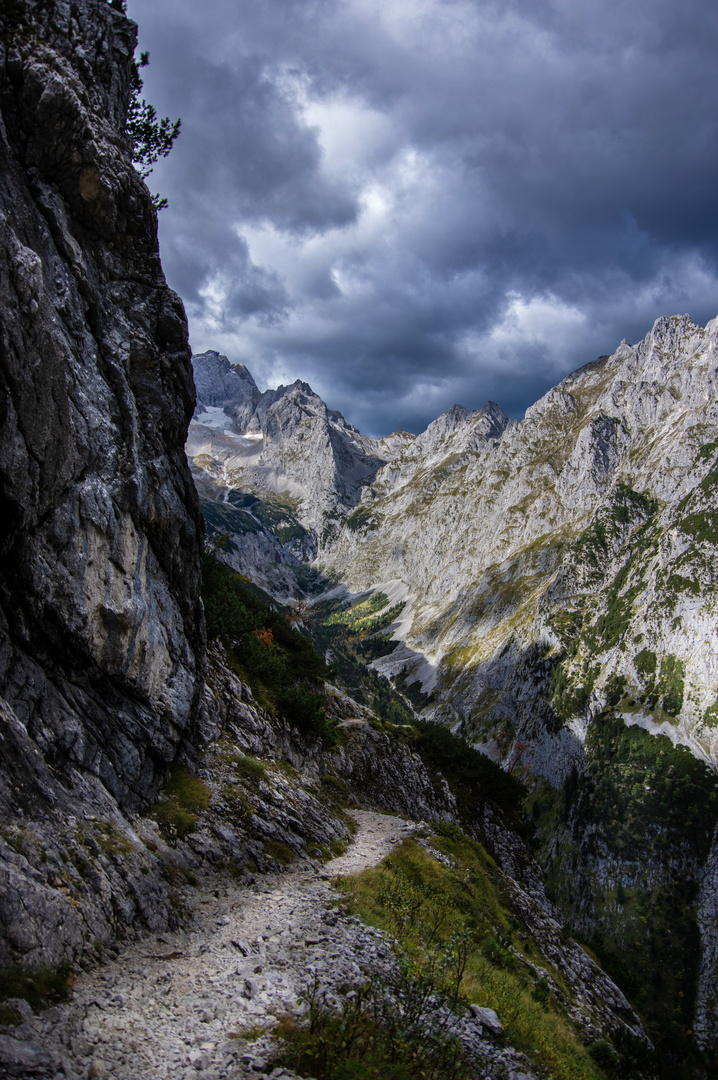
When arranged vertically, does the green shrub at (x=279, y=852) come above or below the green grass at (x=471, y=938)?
below

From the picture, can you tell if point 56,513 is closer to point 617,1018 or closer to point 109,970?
point 109,970

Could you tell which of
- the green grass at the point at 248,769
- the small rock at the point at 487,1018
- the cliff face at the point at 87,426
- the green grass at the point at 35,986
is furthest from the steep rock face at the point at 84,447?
the small rock at the point at 487,1018

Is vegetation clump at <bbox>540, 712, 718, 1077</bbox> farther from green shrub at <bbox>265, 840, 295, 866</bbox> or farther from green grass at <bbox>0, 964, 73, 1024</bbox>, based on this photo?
green grass at <bbox>0, 964, 73, 1024</bbox>

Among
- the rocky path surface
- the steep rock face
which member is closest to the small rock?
the rocky path surface

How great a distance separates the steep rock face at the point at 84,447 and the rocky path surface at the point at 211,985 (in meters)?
2.11

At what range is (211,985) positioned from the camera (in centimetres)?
1240

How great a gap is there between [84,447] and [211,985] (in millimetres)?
17324

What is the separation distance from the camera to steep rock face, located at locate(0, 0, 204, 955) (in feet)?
51.1

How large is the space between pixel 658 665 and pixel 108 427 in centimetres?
18296

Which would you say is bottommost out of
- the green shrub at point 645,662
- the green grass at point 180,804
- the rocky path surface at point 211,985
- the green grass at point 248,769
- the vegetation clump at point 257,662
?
the rocky path surface at point 211,985

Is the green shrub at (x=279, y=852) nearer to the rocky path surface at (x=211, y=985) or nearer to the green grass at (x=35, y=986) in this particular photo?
the rocky path surface at (x=211, y=985)

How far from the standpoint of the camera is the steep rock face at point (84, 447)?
15586mm

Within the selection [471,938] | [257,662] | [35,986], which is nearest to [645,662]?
[257,662]

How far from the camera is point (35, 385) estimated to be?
16.6 metres
